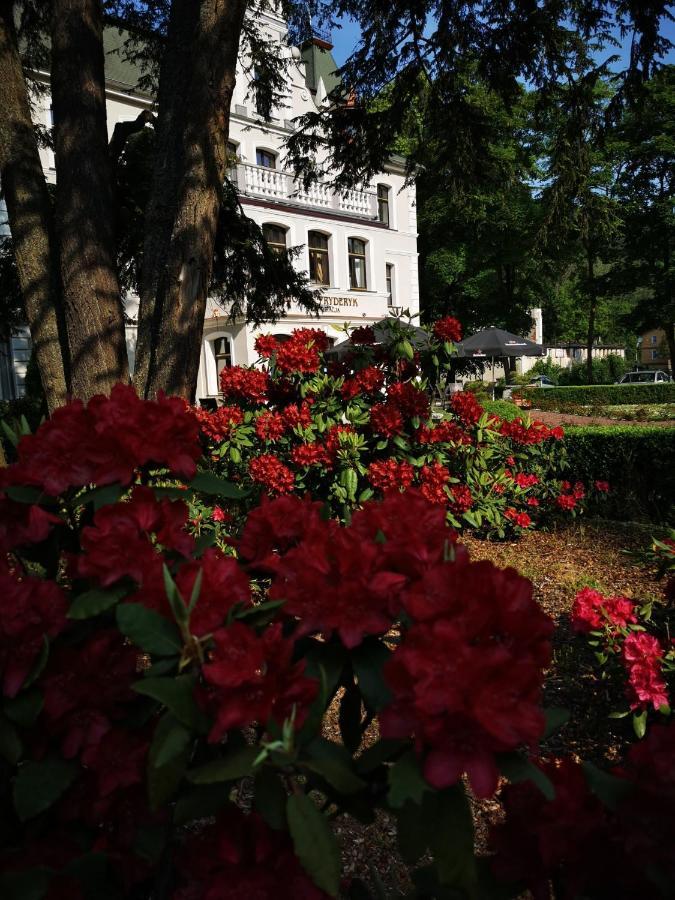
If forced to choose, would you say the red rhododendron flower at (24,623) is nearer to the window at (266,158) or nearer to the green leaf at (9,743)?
the green leaf at (9,743)

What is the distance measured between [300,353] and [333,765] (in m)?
3.66

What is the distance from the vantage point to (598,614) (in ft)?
7.70

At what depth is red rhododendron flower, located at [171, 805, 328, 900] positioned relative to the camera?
81 cm

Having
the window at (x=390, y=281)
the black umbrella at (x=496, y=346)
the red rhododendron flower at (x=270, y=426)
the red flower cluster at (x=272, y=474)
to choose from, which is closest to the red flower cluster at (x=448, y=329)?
the red rhododendron flower at (x=270, y=426)

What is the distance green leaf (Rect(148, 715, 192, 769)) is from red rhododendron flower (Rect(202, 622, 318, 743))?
4cm

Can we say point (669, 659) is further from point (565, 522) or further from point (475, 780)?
point (565, 522)

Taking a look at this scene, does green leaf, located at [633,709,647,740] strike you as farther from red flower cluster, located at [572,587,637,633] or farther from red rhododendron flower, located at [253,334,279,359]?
red rhododendron flower, located at [253,334,279,359]

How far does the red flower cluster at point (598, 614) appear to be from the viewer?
2.32 meters

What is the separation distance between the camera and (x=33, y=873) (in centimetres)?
80

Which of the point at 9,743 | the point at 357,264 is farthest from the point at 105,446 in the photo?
the point at 357,264

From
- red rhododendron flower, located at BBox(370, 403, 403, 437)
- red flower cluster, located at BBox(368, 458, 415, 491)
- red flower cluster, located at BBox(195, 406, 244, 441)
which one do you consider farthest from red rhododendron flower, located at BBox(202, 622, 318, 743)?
red flower cluster, located at BBox(195, 406, 244, 441)

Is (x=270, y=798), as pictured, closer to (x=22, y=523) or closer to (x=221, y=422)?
(x=22, y=523)

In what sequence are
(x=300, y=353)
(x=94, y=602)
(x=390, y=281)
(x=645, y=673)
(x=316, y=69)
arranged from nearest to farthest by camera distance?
(x=94, y=602)
(x=645, y=673)
(x=300, y=353)
(x=390, y=281)
(x=316, y=69)

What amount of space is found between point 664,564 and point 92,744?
7.93ft
